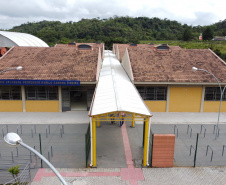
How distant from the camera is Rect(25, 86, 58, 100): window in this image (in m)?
18.4

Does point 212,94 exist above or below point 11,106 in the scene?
above

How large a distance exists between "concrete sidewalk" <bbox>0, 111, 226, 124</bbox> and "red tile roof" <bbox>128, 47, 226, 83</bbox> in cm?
307

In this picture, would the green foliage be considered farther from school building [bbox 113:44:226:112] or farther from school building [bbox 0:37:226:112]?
school building [bbox 113:44:226:112]

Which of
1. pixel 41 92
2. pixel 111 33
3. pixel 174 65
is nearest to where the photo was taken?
pixel 41 92

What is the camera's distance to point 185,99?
19.0m

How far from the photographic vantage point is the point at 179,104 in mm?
19062

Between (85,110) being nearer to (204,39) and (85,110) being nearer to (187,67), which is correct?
(187,67)

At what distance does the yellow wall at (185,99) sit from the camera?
18.8 metres

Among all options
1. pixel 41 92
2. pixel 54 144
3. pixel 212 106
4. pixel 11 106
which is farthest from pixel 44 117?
pixel 212 106

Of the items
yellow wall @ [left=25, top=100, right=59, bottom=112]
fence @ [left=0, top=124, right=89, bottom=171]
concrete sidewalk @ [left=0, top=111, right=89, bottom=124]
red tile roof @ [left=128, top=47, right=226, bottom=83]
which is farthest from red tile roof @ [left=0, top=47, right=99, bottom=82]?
fence @ [left=0, top=124, right=89, bottom=171]

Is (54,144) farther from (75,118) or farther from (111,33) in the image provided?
(111,33)

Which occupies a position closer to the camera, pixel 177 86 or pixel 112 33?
pixel 177 86

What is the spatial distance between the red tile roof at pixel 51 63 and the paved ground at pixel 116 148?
331cm

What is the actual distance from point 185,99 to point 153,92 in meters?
3.04
